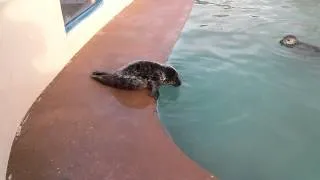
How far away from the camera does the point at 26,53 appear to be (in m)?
4.72

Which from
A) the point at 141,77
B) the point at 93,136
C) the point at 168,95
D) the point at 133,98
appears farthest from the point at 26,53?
the point at 168,95

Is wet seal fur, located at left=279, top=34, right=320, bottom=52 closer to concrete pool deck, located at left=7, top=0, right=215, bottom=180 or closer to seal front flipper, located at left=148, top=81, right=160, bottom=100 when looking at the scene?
concrete pool deck, located at left=7, top=0, right=215, bottom=180

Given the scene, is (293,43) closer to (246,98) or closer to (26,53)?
(246,98)

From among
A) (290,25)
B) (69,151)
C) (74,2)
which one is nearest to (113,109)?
(69,151)

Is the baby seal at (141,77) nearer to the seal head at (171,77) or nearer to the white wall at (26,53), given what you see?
the seal head at (171,77)

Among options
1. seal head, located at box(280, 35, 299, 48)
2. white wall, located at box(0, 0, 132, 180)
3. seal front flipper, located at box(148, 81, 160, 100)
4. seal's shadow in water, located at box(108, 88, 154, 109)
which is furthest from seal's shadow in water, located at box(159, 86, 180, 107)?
seal head, located at box(280, 35, 299, 48)

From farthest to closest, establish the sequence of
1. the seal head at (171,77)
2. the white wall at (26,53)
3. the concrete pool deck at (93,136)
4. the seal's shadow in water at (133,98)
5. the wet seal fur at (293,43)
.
Answer: 1. the wet seal fur at (293,43)
2. the seal head at (171,77)
3. the seal's shadow in water at (133,98)
4. the white wall at (26,53)
5. the concrete pool deck at (93,136)

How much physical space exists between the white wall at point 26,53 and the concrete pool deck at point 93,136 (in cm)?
15

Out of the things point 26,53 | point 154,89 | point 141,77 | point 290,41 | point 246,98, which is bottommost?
point 246,98

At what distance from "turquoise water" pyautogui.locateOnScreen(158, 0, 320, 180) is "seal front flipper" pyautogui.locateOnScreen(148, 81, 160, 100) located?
13cm

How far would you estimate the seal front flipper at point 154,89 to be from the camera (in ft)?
17.8

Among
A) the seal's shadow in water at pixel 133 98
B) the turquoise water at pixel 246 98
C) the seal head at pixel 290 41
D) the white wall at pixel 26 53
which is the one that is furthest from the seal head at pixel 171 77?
the seal head at pixel 290 41

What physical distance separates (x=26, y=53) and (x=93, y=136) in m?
1.32

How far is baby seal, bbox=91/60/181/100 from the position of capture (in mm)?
5469
